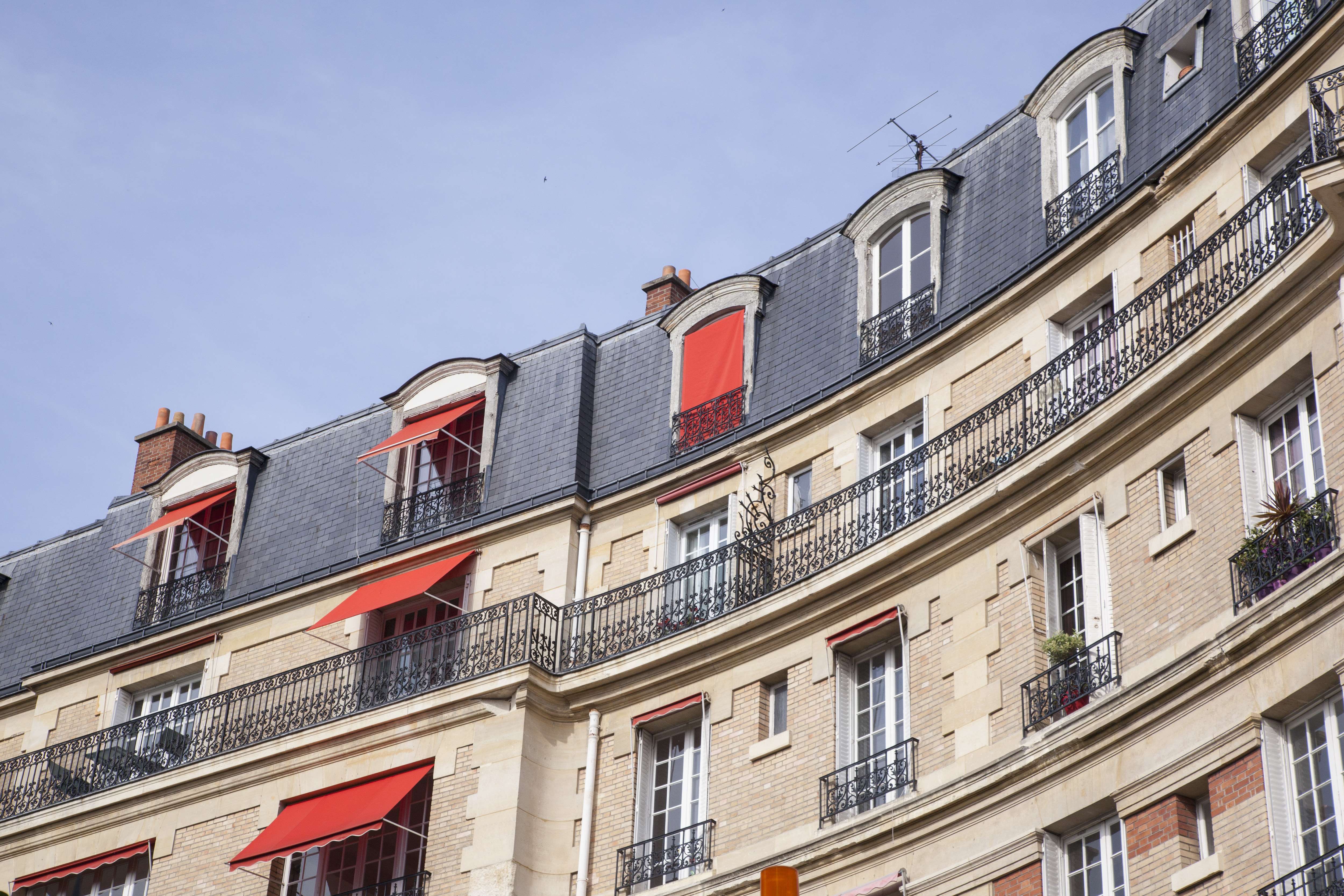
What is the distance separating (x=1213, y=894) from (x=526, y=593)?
365 inches

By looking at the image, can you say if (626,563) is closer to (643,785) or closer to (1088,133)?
(643,785)

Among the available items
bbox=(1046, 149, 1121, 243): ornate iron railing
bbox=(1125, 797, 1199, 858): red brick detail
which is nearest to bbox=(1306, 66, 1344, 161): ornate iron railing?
bbox=(1046, 149, 1121, 243): ornate iron railing

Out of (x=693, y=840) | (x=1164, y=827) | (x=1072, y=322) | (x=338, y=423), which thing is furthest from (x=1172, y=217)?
(x=338, y=423)

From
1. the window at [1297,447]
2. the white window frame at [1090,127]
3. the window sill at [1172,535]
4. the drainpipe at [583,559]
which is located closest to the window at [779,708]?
the drainpipe at [583,559]

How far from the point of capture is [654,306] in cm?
2366

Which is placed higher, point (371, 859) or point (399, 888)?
point (371, 859)

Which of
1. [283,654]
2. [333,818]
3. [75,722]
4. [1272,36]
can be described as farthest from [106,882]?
[1272,36]

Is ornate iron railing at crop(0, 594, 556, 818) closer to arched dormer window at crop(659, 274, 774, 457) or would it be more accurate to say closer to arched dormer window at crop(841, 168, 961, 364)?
arched dormer window at crop(659, 274, 774, 457)

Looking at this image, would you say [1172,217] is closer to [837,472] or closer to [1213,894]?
[837,472]

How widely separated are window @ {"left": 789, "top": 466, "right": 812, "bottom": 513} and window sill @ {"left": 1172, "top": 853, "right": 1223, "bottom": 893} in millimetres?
6689

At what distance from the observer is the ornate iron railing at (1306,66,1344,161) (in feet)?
48.0

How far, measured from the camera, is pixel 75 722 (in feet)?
78.7

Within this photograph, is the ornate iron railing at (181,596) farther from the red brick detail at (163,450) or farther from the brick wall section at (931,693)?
the brick wall section at (931,693)

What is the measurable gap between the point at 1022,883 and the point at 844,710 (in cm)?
307
